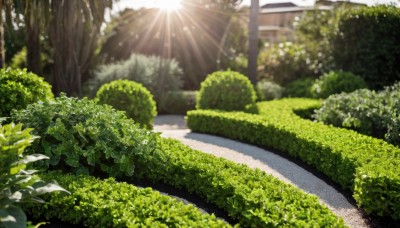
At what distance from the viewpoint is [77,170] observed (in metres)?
6.32

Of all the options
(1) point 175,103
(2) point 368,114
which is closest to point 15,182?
(2) point 368,114

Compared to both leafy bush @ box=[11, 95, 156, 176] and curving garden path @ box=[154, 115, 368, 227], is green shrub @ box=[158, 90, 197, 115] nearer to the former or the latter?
curving garden path @ box=[154, 115, 368, 227]

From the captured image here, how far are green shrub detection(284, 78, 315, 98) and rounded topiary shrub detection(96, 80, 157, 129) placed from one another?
7.64 metres

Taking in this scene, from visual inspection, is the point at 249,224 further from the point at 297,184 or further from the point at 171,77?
the point at 171,77

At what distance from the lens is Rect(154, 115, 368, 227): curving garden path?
22.0 ft

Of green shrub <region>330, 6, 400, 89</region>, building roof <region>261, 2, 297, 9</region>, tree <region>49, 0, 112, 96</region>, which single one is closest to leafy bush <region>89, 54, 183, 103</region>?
tree <region>49, 0, 112, 96</region>

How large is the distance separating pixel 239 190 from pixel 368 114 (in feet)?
19.0

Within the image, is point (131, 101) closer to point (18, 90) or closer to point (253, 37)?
point (18, 90)

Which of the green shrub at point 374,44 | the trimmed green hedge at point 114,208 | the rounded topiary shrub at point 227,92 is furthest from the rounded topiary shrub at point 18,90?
the green shrub at point 374,44

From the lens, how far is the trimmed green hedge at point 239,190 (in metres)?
5.09

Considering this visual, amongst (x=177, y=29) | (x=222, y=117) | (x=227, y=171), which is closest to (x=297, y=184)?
(x=227, y=171)

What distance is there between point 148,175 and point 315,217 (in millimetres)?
2609

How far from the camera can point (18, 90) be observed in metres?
8.37

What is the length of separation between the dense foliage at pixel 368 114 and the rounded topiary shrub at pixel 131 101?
419cm
